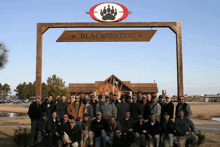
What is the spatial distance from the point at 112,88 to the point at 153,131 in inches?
A: 1321

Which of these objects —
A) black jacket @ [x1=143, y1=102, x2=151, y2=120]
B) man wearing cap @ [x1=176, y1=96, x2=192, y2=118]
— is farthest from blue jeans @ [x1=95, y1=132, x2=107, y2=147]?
man wearing cap @ [x1=176, y1=96, x2=192, y2=118]

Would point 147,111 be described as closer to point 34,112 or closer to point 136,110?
point 136,110

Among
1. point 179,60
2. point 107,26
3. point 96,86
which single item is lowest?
point 96,86

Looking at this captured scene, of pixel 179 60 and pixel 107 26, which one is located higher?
pixel 107 26

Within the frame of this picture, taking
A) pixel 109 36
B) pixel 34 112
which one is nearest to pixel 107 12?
pixel 109 36

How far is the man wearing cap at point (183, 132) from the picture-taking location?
7.76 meters

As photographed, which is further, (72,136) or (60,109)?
(60,109)

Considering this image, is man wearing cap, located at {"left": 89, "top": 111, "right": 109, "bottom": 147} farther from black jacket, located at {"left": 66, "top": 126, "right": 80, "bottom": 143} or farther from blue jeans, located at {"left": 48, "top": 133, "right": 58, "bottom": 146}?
blue jeans, located at {"left": 48, "top": 133, "right": 58, "bottom": 146}

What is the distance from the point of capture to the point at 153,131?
7895 millimetres

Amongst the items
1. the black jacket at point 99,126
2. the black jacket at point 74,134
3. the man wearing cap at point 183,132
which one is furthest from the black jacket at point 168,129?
the black jacket at point 74,134

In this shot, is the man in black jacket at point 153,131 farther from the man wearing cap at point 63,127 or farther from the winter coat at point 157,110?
the man wearing cap at point 63,127

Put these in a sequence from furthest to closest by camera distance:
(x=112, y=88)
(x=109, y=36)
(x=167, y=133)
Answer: (x=112, y=88) < (x=109, y=36) < (x=167, y=133)

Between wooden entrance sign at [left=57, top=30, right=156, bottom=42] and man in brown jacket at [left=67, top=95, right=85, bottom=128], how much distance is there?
271 centimetres

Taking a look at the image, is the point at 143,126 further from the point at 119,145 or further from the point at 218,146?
the point at 218,146
